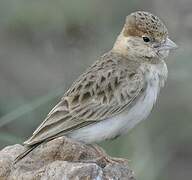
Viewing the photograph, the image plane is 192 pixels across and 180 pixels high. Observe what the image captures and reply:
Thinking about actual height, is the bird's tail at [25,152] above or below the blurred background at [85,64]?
below

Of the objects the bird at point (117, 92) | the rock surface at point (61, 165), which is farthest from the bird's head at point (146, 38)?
the rock surface at point (61, 165)

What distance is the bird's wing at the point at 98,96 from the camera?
833cm

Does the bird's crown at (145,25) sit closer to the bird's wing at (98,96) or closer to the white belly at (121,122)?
the bird's wing at (98,96)

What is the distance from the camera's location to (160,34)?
8.77m

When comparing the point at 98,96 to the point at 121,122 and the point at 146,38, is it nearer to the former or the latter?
the point at 121,122

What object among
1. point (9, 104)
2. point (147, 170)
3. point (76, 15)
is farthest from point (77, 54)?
point (147, 170)

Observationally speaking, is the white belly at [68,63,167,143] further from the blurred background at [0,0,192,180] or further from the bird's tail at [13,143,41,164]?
the blurred background at [0,0,192,180]

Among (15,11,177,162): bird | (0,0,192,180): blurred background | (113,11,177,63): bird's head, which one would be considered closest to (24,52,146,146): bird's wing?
(15,11,177,162): bird

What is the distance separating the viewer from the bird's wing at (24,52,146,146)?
833 cm

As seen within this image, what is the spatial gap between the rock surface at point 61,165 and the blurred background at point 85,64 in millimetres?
1948

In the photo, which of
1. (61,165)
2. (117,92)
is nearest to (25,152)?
(61,165)

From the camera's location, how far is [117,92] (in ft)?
28.1

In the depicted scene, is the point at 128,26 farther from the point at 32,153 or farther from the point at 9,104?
the point at 9,104

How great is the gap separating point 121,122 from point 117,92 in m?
0.32
